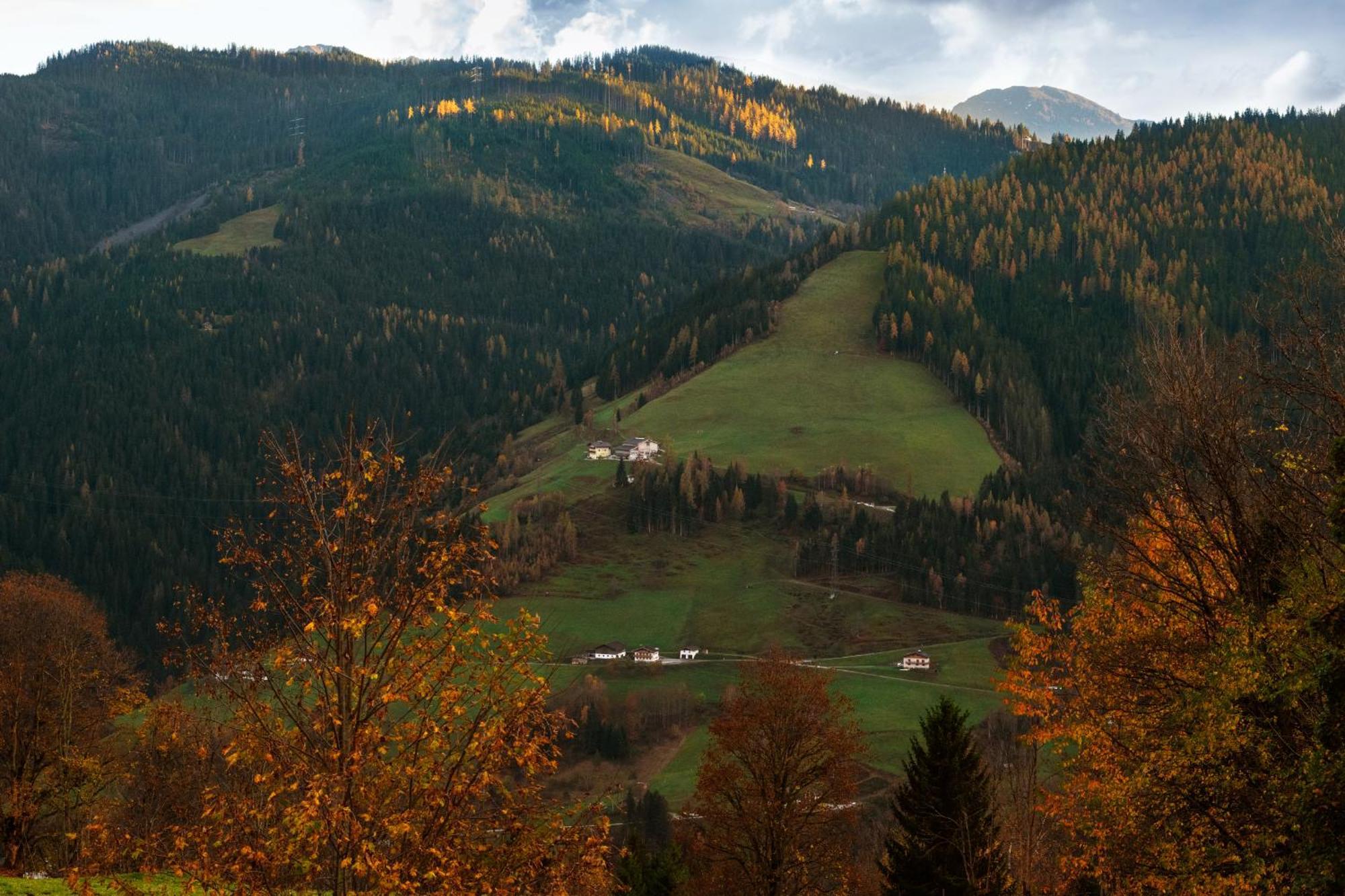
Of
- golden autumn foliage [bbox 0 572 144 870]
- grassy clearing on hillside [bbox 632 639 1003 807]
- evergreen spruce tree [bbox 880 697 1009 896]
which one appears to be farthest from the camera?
grassy clearing on hillside [bbox 632 639 1003 807]

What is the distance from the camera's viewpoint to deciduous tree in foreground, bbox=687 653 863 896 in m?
46.3

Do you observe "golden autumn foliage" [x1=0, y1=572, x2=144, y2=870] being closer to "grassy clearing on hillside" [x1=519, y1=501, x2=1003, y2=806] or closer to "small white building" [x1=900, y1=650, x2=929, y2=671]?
"grassy clearing on hillside" [x1=519, y1=501, x2=1003, y2=806]

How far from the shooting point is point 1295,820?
22.9 m

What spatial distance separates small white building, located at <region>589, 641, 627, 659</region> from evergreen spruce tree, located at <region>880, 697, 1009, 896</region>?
472 feet

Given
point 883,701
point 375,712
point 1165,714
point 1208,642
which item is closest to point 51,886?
point 375,712

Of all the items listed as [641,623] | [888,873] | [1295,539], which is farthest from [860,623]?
[1295,539]

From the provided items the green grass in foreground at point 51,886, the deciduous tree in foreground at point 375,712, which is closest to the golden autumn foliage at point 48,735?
the green grass in foreground at point 51,886

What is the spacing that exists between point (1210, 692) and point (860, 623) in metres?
166

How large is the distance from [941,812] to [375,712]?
24.5 meters

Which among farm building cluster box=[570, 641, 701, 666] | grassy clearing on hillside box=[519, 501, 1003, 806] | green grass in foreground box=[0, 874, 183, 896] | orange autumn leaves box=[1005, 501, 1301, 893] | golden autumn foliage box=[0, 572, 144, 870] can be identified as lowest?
farm building cluster box=[570, 641, 701, 666]

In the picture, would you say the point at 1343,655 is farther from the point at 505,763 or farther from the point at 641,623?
the point at 641,623

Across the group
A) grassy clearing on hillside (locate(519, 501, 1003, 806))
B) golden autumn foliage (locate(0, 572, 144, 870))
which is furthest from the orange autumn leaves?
grassy clearing on hillside (locate(519, 501, 1003, 806))

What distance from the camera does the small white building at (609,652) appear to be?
183 m

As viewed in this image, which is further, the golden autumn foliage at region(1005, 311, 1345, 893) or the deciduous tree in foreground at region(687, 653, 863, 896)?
the deciduous tree in foreground at region(687, 653, 863, 896)
